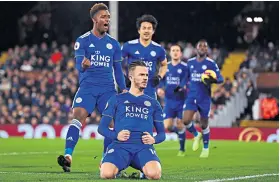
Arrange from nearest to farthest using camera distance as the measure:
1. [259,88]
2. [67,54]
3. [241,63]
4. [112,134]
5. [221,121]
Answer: [112,134] → [221,121] → [259,88] → [241,63] → [67,54]

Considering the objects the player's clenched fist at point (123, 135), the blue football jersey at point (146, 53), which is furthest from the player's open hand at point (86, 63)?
the blue football jersey at point (146, 53)

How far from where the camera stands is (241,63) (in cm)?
2989

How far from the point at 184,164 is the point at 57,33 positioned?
73.1 feet

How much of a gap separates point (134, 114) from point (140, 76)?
449mm

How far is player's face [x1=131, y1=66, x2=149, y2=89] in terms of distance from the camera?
30.7ft

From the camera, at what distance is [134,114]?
948 cm

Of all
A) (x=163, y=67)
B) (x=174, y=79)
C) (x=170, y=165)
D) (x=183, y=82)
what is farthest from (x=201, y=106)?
(x=170, y=165)

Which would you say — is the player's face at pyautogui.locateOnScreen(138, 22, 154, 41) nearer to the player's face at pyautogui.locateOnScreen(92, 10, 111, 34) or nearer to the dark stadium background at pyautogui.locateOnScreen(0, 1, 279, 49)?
the player's face at pyautogui.locateOnScreen(92, 10, 111, 34)

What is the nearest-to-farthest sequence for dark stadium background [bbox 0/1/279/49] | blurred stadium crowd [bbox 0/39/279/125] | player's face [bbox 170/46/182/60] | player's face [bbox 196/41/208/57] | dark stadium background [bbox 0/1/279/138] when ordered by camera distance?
player's face [bbox 196/41/208/57] < player's face [bbox 170/46/182/60] < blurred stadium crowd [bbox 0/39/279/125] < dark stadium background [bbox 0/1/279/138] < dark stadium background [bbox 0/1/279/49]

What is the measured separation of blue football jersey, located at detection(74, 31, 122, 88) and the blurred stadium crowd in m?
14.1

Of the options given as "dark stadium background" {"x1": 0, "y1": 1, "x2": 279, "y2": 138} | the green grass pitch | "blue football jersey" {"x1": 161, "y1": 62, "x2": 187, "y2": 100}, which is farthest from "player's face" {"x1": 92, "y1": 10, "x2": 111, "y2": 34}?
"dark stadium background" {"x1": 0, "y1": 1, "x2": 279, "y2": 138}

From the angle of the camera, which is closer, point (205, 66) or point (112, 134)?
point (112, 134)

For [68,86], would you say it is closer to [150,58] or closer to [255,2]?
[255,2]

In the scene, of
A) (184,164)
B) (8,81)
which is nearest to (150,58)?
(184,164)
